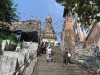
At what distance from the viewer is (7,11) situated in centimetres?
3453

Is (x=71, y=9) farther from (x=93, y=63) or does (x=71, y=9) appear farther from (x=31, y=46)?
Result: (x=31, y=46)

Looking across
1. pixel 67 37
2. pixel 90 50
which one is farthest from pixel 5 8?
pixel 90 50

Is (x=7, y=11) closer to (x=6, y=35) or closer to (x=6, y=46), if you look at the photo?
(x=6, y=35)

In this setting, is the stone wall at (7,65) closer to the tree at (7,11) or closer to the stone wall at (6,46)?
the stone wall at (6,46)

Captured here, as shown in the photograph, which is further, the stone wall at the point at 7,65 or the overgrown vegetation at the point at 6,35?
the overgrown vegetation at the point at 6,35

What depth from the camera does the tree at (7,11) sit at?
33.8 meters

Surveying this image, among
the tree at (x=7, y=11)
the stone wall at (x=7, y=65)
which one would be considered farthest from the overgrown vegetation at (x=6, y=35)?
the stone wall at (x=7, y=65)

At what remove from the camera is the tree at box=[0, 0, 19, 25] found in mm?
33781

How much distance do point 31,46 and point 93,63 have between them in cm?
1089

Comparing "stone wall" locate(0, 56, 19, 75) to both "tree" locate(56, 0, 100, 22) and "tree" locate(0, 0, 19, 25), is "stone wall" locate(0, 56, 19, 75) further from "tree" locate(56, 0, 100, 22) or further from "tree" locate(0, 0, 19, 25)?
"tree" locate(0, 0, 19, 25)

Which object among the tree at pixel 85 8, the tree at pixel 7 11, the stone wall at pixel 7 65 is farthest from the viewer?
the tree at pixel 7 11

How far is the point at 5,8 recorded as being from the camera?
113ft

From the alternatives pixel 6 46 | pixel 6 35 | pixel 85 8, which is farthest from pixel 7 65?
pixel 6 35

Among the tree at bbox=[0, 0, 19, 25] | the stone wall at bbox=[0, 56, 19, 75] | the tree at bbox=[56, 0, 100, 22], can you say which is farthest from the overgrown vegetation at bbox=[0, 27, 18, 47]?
the tree at bbox=[56, 0, 100, 22]
